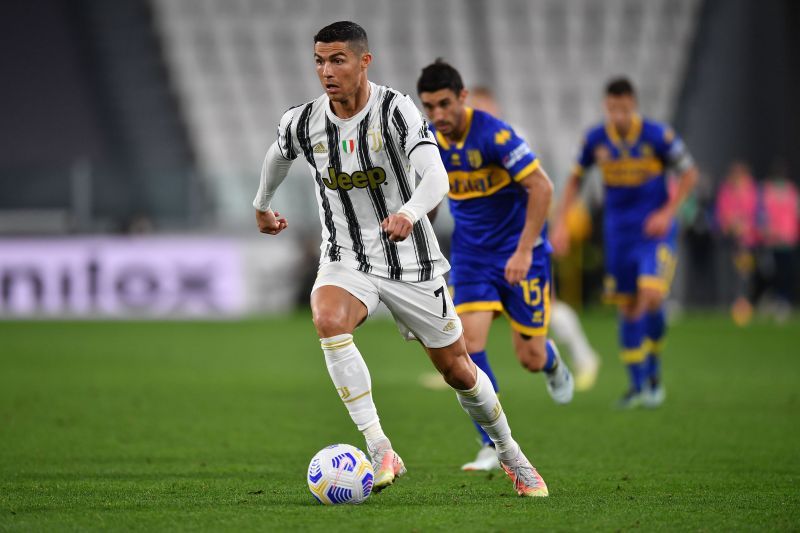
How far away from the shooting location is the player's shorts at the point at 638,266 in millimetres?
10289

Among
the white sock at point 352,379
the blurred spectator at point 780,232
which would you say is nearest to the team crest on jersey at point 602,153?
the white sock at point 352,379

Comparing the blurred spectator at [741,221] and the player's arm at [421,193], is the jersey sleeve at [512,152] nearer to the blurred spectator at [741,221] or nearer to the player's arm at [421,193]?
the player's arm at [421,193]

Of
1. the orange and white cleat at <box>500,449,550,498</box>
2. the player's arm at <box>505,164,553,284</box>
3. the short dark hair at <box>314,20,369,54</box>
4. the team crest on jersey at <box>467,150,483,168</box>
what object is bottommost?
the orange and white cleat at <box>500,449,550,498</box>

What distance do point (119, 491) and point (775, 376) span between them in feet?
27.0

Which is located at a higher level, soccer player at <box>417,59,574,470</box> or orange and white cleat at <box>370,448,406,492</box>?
soccer player at <box>417,59,574,470</box>

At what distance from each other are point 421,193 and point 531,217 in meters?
1.68

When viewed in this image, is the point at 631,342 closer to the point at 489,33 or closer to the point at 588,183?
the point at 588,183

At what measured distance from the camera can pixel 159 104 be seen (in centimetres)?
3291

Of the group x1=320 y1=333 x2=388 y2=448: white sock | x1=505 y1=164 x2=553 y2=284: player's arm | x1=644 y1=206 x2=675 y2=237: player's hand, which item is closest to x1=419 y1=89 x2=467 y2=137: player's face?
x1=505 y1=164 x2=553 y2=284: player's arm

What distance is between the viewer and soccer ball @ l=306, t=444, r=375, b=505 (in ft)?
18.3

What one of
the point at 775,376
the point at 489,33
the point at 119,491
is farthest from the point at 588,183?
the point at 119,491

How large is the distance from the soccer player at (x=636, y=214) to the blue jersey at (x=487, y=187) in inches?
93.6

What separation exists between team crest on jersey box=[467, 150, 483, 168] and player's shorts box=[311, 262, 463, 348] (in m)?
1.58

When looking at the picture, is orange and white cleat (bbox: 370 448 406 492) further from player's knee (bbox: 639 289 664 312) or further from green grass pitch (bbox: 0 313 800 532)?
player's knee (bbox: 639 289 664 312)
